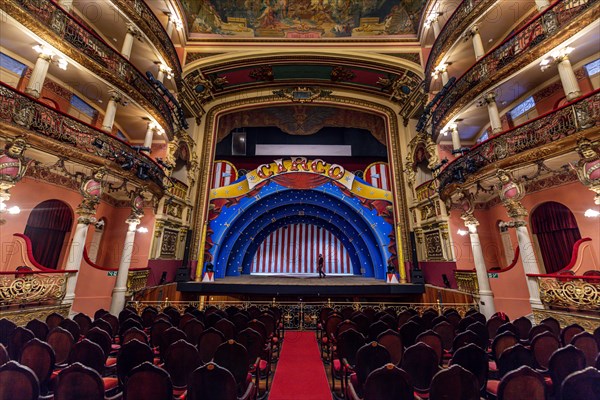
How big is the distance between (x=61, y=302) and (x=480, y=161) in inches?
500

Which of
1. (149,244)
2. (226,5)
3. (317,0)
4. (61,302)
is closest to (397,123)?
(317,0)

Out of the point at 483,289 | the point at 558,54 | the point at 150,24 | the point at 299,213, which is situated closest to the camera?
the point at 558,54

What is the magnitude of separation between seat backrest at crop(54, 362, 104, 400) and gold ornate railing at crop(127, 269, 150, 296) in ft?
23.6

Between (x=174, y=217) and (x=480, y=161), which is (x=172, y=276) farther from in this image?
(x=480, y=161)

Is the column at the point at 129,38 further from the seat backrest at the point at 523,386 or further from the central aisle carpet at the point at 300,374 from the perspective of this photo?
the seat backrest at the point at 523,386

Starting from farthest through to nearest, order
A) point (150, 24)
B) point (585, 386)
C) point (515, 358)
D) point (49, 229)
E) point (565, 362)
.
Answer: point (150, 24) → point (49, 229) → point (515, 358) → point (565, 362) → point (585, 386)

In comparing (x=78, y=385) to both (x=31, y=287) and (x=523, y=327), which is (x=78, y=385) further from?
(x=523, y=327)

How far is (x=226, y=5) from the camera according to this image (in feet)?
43.3

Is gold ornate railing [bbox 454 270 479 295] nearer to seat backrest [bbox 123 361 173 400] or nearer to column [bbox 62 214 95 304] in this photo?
seat backrest [bbox 123 361 173 400]

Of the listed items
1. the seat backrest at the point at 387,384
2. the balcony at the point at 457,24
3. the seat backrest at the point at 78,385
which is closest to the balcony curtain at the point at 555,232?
the balcony at the point at 457,24

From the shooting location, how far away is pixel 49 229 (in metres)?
9.37

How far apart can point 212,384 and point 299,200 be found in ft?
42.6

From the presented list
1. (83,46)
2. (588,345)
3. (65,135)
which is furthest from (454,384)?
(83,46)

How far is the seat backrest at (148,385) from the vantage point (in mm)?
2180
